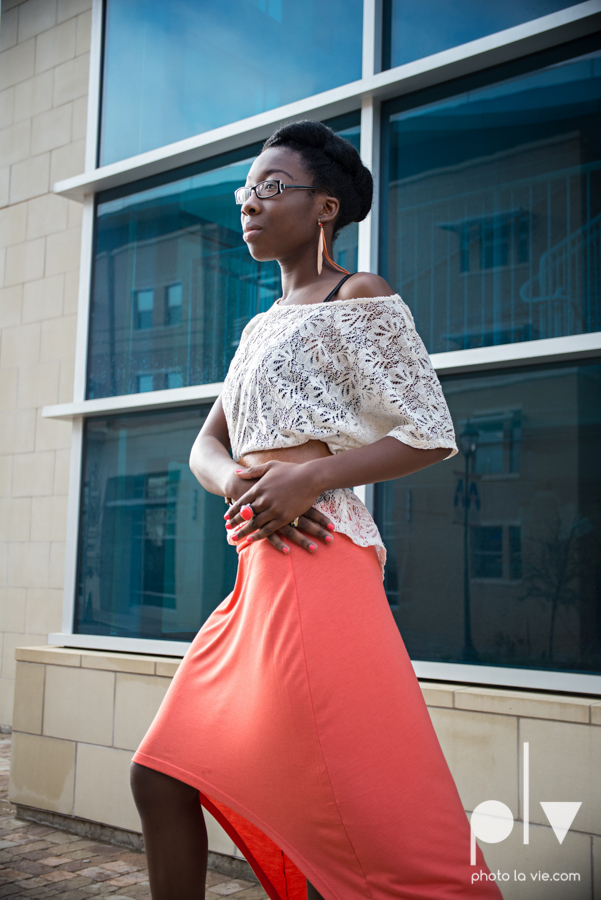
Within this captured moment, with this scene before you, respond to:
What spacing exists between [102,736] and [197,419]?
1.41 m

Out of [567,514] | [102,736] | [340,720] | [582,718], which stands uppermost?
[567,514]

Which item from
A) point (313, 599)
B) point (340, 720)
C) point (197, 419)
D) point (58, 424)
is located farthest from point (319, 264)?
point (58, 424)

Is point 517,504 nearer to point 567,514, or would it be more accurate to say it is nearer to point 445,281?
point 567,514

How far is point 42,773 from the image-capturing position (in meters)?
3.55

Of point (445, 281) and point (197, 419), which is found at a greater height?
point (445, 281)

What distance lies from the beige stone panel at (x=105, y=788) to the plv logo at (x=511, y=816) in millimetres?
1448

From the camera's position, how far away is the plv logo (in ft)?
7.38

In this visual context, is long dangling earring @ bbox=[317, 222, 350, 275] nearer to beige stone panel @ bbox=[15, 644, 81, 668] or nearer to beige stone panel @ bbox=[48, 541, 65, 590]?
beige stone panel @ bbox=[15, 644, 81, 668]

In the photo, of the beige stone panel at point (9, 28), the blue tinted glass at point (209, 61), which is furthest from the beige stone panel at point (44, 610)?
the beige stone panel at point (9, 28)

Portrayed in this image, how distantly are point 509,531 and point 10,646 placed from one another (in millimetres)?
3642

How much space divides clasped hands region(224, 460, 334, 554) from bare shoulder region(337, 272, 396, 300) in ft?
1.29

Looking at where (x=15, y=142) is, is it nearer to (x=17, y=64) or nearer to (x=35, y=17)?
(x=17, y=64)

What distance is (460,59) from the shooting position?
110 inches

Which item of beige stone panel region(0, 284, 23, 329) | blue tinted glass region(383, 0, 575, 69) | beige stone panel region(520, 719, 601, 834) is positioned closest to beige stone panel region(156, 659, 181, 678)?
beige stone panel region(520, 719, 601, 834)
